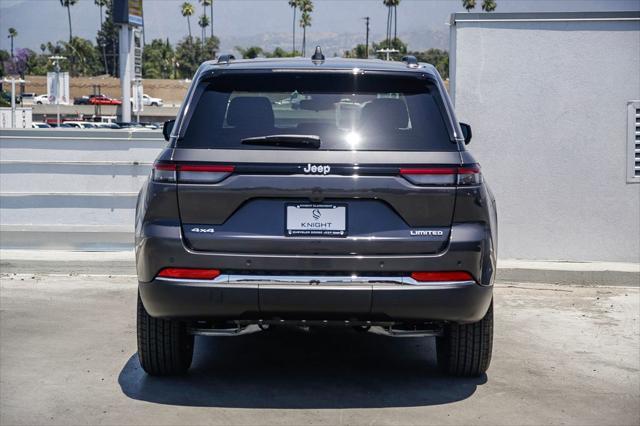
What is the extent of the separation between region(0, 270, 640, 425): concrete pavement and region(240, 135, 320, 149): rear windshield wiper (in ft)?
4.74

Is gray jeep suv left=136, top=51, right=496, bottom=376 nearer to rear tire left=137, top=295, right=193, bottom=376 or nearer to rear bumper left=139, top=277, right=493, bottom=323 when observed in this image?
rear bumper left=139, top=277, right=493, bottom=323

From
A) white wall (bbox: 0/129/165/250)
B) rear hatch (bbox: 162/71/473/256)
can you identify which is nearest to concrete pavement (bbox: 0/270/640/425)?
rear hatch (bbox: 162/71/473/256)

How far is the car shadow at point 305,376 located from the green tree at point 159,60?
145 metres

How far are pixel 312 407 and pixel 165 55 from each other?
162375 mm

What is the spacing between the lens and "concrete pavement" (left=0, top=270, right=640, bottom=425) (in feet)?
17.9

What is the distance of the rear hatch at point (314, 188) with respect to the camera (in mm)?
5250

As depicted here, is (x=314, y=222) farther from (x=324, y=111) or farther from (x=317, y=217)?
(x=324, y=111)

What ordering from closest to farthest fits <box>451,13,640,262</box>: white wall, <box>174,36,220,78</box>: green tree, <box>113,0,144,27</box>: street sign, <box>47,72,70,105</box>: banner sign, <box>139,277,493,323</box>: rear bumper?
<box>139,277,493,323</box>: rear bumper < <box>451,13,640,262</box>: white wall < <box>113,0,144,27</box>: street sign < <box>47,72,70,105</box>: banner sign < <box>174,36,220,78</box>: green tree

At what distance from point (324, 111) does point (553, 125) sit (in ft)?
17.9

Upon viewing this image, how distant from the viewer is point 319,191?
17.2ft

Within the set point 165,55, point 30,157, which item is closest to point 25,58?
point 165,55

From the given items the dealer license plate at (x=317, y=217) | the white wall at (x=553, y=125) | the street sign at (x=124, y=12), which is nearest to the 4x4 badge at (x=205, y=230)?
the dealer license plate at (x=317, y=217)

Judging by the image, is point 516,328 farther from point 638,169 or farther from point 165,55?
point 165,55

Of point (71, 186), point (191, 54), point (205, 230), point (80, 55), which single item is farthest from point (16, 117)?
point (191, 54)
